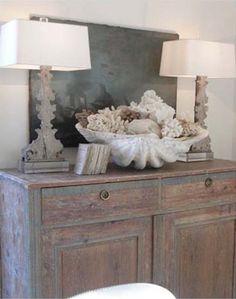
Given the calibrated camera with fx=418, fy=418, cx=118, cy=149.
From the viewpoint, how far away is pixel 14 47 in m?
1.75

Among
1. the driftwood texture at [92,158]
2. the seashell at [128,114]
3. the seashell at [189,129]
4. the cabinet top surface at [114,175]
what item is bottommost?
the cabinet top surface at [114,175]

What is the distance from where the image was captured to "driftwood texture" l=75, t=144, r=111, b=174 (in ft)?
5.97

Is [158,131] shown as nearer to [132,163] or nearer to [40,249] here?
[132,163]

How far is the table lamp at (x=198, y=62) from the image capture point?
2240mm

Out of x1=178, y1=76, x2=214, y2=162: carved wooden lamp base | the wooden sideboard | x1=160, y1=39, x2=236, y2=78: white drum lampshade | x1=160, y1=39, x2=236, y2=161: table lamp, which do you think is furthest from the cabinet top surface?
x1=160, y1=39, x2=236, y2=78: white drum lampshade

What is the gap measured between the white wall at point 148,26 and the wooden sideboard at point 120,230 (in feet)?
1.08

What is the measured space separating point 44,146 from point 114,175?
0.35 m

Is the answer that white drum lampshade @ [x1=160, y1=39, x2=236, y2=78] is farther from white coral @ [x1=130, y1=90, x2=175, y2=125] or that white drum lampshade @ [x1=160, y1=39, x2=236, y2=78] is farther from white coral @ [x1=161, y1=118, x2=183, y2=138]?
white coral @ [x1=161, y1=118, x2=183, y2=138]

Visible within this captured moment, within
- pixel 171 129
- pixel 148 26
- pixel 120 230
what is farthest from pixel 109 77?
pixel 120 230

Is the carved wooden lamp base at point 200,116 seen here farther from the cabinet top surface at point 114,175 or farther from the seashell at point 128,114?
the seashell at point 128,114

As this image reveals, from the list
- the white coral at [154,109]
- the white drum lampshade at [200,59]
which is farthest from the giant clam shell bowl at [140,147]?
the white drum lampshade at [200,59]

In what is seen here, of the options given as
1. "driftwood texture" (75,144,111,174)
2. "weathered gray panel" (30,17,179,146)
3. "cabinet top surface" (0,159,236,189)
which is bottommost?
"cabinet top surface" (0,159,236,189)

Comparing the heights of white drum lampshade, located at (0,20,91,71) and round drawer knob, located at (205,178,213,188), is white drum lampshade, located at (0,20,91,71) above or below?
above

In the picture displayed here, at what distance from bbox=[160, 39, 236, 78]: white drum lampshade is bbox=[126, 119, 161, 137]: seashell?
39cm
